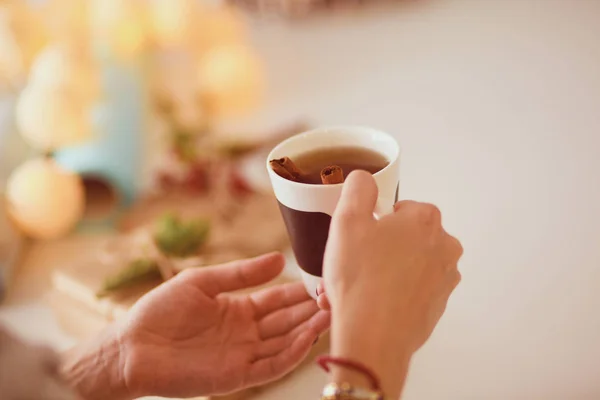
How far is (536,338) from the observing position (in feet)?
2.25

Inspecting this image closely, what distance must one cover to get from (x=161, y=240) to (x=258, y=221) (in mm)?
188

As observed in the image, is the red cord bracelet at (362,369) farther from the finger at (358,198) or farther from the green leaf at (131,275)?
the green leaf at (131,275)

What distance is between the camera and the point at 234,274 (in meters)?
0.67

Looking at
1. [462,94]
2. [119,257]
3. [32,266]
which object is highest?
[462,94]

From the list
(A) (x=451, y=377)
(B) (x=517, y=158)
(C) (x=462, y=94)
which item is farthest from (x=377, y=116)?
(A) (x=451, y=377)

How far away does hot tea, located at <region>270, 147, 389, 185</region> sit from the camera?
559mm

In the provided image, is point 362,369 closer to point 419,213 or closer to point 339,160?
point 419,213

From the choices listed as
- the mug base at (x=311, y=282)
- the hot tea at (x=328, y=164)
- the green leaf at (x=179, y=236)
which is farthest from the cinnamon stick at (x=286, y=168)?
the green leaf at (x=179, y=236)

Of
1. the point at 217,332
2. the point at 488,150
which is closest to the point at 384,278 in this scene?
the point at 217,332

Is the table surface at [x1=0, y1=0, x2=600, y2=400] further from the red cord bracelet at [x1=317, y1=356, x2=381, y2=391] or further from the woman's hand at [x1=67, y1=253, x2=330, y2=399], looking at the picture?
the red cord bracelet at [x1=317, y1=356, x2=381, y2=391]

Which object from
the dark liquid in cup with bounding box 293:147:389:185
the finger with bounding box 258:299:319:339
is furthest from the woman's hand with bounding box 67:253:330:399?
the dark liquid in cup with bounding box 293:147:389:185

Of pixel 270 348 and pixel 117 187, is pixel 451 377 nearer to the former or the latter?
pixel 270 348

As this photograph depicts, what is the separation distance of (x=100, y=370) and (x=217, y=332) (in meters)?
0.13

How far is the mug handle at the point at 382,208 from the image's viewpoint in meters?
0.50
